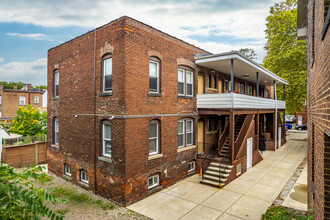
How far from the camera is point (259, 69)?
15.1 meters

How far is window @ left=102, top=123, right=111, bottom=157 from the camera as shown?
1024 centimetres

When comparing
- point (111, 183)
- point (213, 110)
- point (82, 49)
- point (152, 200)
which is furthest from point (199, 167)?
point (82, 49)

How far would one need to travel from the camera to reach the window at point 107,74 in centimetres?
1023

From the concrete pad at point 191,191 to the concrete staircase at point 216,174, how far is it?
0.35m

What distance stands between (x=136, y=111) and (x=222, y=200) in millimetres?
5743

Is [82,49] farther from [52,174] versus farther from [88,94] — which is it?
[52,174]

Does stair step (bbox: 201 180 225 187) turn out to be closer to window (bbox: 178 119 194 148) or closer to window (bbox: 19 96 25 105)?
window (bbox: 178 119 194 148)

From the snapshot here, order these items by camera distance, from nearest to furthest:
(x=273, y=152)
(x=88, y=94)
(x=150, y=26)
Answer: (x=150, y=26)
(x=88, y=94)
(x=273, y=152)

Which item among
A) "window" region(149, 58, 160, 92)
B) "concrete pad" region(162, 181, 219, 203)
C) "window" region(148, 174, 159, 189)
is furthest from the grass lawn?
"window" region(149, 58, 160, 92)

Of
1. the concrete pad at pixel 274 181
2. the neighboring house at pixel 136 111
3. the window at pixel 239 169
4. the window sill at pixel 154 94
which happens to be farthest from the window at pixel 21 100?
the concrete pad at pixel 274 181

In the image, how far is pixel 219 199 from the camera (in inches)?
376

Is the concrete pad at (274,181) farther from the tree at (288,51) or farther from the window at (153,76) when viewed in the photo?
the tree at (288,51)

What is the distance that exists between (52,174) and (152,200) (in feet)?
26.6

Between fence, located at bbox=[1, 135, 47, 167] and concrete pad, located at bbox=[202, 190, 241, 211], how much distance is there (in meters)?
13.1
